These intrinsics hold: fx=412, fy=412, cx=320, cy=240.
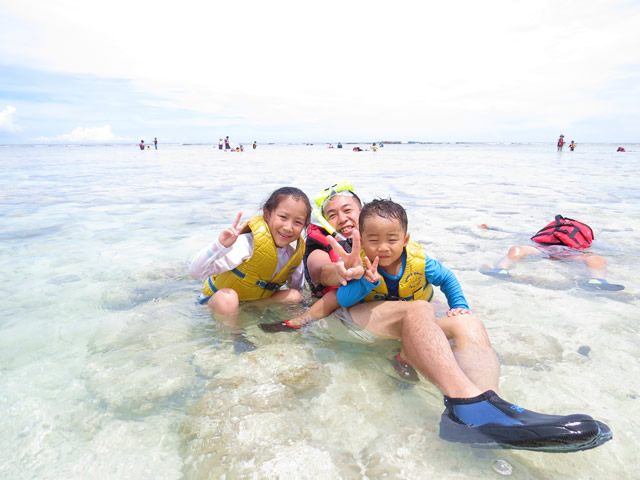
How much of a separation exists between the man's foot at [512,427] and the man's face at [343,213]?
7.04 ft

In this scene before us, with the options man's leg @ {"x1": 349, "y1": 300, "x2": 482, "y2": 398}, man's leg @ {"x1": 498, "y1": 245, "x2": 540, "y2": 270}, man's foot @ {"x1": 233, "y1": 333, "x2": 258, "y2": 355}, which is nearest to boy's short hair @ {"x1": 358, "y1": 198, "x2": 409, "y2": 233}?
man's leg @ {"x1": 349, "y1": 300, "x2": 482, "y2": 398}

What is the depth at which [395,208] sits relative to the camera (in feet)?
10.1

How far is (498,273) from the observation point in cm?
515

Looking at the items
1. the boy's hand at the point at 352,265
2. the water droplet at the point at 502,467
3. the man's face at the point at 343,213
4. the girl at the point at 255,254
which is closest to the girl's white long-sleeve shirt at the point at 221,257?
the girl at the point at 255,254

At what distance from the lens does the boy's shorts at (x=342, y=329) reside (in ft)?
10.8

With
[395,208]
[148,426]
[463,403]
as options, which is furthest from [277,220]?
[463,403]

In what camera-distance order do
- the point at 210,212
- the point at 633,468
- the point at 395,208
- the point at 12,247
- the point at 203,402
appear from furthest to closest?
1. the point at 210,212
2. the point at 12,247
3. the point at 395,208
4. the point at 203,402
5. the point at 633,468

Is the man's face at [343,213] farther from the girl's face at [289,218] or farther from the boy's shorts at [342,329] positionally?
the boy's shorts at [342,329]

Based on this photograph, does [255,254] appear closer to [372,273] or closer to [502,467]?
[372,273]

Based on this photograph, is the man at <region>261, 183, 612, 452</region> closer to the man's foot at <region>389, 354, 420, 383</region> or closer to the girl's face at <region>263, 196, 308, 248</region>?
the man's foot at <region>389, 354, 420, 383</region>

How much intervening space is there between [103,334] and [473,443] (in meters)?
3.06

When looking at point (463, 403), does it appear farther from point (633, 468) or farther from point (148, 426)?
point (148, 426)

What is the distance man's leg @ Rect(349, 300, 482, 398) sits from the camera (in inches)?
94.5

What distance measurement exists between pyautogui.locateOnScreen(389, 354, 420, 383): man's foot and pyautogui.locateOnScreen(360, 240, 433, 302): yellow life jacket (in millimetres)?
515
